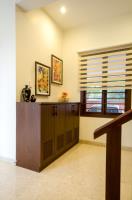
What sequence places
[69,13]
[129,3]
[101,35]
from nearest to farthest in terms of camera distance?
[129,3] → [69,13] → [101,35]

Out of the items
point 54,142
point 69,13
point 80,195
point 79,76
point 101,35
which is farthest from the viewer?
point 79,76

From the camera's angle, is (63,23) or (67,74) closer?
(63,23)

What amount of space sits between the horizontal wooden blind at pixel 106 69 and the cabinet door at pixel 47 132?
5.09 ft

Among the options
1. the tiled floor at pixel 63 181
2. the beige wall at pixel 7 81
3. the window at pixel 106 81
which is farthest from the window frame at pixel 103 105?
the beige wall at pixel 7 81

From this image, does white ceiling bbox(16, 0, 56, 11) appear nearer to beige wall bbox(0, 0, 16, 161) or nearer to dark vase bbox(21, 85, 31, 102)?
beige wall bbox(0, 0, 16, 161)

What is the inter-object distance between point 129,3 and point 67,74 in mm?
2085

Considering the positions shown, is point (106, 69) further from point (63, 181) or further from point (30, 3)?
point (63, 181)

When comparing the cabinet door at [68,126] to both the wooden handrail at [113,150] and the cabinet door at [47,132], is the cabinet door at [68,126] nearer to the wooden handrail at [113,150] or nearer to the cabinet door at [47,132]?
the cabinet door at [47,132]

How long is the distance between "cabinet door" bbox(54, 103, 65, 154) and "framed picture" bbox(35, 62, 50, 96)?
22.9 inches

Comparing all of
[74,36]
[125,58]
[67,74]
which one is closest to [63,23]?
[74,36]

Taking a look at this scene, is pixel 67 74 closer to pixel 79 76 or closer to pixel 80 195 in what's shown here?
pixel 79 76

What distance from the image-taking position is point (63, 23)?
379cm

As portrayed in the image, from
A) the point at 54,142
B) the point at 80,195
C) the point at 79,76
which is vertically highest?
the point at 79,76

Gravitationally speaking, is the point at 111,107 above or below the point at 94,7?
below
